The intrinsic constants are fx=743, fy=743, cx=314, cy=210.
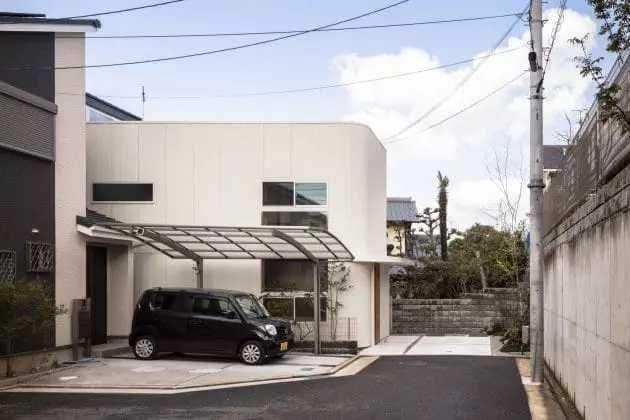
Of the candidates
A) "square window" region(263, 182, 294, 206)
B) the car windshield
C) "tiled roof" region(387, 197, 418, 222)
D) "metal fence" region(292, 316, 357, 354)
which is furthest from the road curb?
"tiled roof" region(387, 197, 418, 222)

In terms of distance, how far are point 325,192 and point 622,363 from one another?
14.1m

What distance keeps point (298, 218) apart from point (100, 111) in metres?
8.74

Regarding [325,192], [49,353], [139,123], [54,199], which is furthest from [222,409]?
[139,123]

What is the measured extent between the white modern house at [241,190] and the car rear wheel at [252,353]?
12.2ft

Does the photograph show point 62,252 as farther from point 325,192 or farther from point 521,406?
point 521,406

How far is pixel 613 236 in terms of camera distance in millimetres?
6371

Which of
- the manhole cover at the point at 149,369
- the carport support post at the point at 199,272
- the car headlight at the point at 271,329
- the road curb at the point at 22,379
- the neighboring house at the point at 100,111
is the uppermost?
the neighboring house at the point at 100,111

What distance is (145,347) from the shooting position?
54.7 feet

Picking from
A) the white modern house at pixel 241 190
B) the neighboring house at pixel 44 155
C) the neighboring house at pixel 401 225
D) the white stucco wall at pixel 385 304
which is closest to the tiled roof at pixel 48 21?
the neighboring house at pixel 44 155

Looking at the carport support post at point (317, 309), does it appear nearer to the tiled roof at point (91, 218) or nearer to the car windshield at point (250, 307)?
the car windshield at point (250, 307)

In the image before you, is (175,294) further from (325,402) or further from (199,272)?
(325,402)

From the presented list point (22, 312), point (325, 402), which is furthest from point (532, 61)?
point (22, 312)

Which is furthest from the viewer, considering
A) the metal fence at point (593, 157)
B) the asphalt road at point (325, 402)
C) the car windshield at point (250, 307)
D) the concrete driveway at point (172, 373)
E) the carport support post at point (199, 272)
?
the carport support post at point (199, 272)

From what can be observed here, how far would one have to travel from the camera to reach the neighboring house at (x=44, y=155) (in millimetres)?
14375
